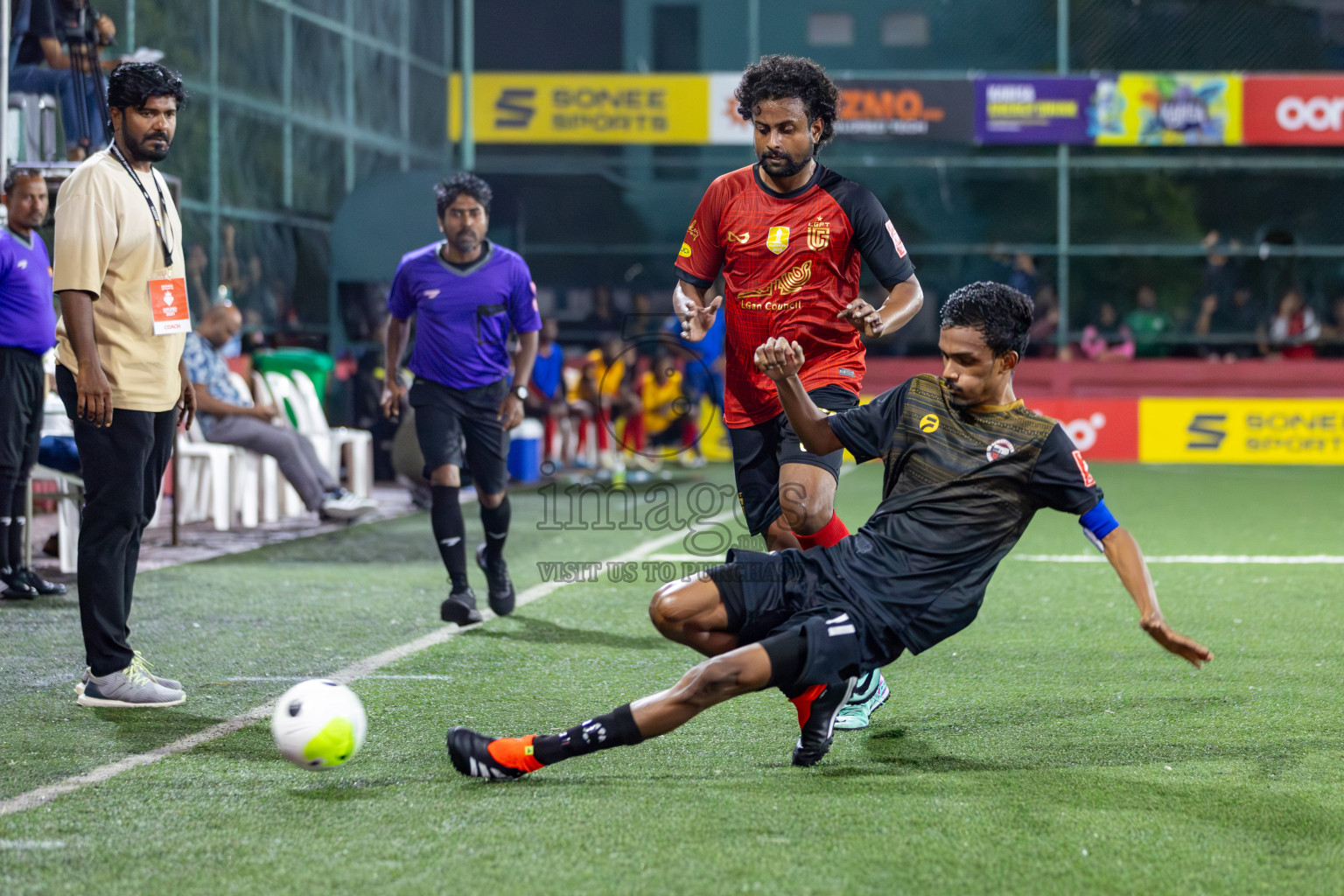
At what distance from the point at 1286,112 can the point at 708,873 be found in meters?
21.9

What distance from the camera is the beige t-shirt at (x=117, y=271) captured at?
4.73m

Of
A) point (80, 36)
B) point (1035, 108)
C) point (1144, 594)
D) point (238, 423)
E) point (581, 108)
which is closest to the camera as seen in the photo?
point (1144, 594)

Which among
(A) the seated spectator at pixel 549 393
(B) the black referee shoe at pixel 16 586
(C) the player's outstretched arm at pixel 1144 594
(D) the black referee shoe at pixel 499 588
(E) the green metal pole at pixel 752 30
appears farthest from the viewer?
(E) the green metal pole at pixel 752 30

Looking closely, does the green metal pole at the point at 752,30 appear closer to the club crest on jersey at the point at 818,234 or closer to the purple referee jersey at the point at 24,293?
the purple referee jersey at the point at 24,293

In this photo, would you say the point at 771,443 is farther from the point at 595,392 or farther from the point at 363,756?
the point at 595,392

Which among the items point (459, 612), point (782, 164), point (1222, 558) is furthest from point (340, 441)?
point (782, 164)

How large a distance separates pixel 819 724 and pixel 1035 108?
777 inches

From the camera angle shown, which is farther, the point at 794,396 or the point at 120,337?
the point at 120,337

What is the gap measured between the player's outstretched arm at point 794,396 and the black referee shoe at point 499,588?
9.85ft

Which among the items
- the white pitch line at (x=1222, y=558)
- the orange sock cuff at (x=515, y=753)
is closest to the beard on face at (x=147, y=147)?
the orange sock cuff at (x=515, y=753)

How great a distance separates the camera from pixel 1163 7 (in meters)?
23.0

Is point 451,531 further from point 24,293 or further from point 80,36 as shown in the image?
point 80,36

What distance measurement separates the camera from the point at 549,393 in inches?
621

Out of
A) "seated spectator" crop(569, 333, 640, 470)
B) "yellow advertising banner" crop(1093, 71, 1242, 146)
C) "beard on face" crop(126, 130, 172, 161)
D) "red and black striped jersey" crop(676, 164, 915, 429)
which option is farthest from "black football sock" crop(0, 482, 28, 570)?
"yellow advertising banner" crop(1093, 71, 1242, 146)
